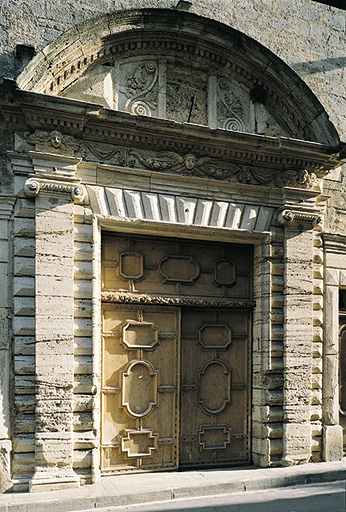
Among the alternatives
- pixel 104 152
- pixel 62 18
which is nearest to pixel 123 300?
pixel 104 152

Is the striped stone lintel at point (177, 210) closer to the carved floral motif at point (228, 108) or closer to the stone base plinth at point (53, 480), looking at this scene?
the carved floral motif at point (228, 108)

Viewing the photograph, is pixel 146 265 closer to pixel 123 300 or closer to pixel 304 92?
pixel 123 300

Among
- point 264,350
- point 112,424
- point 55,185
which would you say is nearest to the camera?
point 55,185

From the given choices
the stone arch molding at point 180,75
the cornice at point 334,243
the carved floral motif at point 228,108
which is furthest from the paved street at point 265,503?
the carved floral motif at point 228,108

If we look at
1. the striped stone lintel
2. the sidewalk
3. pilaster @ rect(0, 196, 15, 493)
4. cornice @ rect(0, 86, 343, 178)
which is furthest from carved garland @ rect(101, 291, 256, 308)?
the sidewalk

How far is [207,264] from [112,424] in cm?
217

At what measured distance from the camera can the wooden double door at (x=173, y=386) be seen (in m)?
5.93

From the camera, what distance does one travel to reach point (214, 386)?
6391 mm

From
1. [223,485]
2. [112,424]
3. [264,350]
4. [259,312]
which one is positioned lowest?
[223,485]

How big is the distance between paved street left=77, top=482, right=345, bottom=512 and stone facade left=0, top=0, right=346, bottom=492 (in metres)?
0.59

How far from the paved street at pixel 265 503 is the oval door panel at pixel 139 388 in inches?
42.8

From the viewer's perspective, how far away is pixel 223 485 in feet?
18.3

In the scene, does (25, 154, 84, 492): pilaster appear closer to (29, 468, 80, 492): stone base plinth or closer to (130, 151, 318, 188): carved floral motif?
(29, 468, 80, 492): stone base plinth

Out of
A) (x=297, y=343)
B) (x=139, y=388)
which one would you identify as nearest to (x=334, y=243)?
(x=297, y=343)
